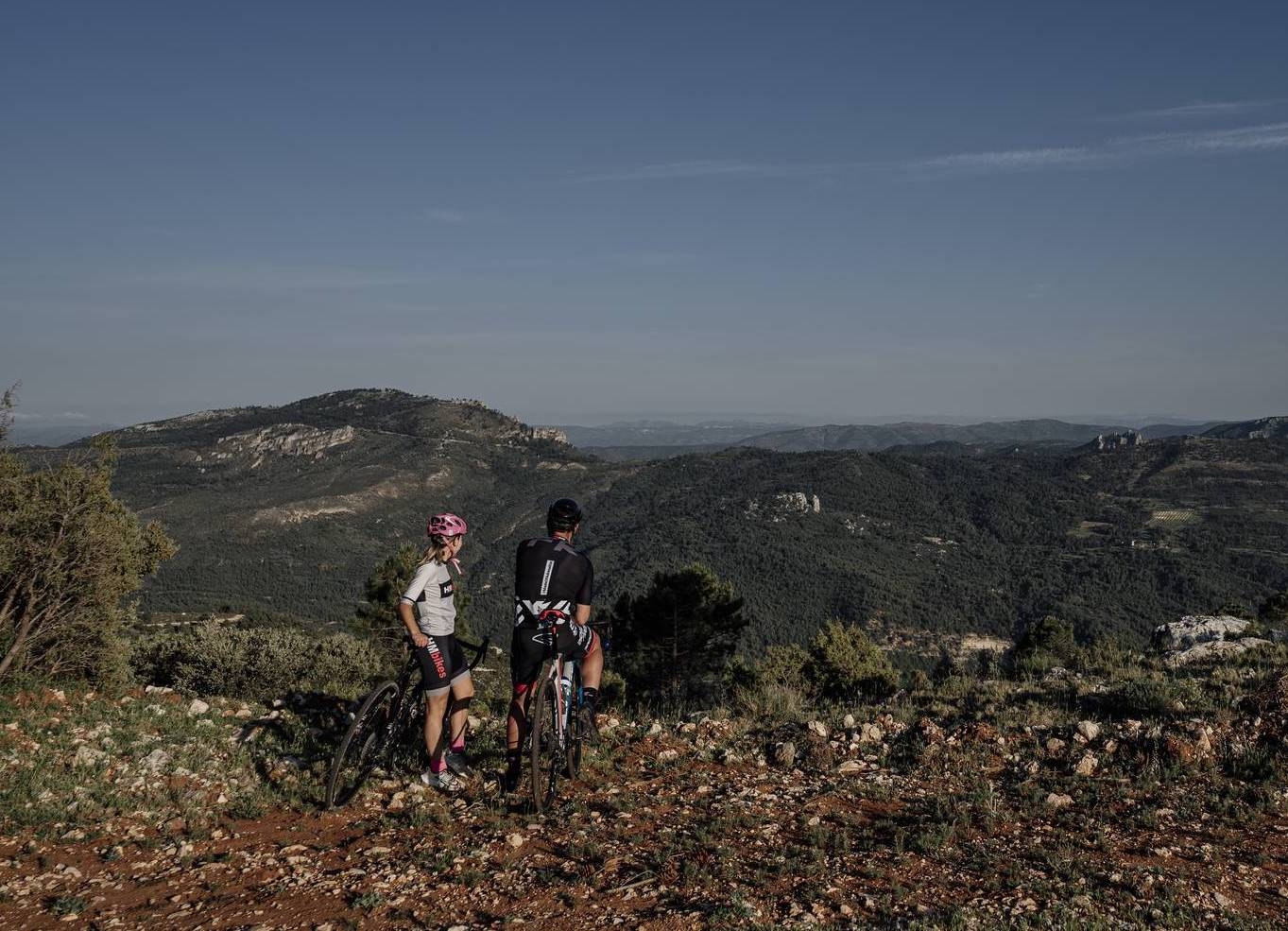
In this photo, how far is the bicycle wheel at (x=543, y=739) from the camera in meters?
6.59

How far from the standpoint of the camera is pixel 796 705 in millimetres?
10570

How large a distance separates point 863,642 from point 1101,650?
24.4 m

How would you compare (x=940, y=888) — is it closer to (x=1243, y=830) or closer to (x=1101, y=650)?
(x=1243, y=830)

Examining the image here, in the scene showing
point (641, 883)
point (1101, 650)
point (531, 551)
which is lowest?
point (1101, 650)

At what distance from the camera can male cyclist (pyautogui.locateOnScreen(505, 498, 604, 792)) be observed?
22.4 ft

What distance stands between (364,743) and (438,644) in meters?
1.35

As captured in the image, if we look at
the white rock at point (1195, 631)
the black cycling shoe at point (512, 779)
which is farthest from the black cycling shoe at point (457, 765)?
the white rock at point (1195, 631)

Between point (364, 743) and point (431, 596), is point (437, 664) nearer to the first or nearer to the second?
point (431, 596)

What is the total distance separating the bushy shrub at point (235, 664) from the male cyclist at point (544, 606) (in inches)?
193

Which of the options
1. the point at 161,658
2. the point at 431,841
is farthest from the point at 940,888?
the point at 161,658

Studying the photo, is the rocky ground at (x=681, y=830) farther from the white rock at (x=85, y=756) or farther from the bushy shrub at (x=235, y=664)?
the bushy shrub at (x=235, y=664)

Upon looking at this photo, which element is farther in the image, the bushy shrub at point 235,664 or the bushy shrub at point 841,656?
the bushy shrub at point 841,656

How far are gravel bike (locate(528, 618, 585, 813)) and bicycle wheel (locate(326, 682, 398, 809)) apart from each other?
1.49 metres

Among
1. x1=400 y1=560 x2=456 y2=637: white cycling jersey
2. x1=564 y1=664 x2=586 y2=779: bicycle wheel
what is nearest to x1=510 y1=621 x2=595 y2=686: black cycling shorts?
x1=564 y1=664 x2=586 y2=779: bicycle wheel
